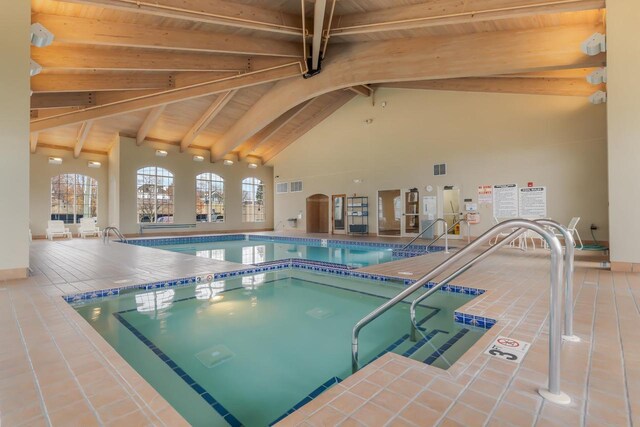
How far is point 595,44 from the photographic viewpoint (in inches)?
176

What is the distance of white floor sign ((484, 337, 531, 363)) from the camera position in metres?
1.82

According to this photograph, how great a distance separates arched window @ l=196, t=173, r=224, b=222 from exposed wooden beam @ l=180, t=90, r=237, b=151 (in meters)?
1.58

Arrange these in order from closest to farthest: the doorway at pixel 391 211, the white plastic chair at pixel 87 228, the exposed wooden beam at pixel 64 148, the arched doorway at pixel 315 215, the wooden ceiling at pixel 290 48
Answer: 1. the wooden ceiling at pixel 290 48
2. the exposed wooden beam at pixel 64 148
3. the white plastic chair at pixel 87 228
4. the doorway at pixel 391 211
5. the arched doorway at pixel 315 215

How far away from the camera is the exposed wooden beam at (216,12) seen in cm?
434

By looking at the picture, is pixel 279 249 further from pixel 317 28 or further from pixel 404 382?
pixel 404 382

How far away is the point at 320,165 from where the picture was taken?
13.0 meters

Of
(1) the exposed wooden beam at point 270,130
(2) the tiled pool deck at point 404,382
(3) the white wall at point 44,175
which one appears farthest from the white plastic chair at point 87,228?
(2) the tiled pool deck at point 404,382

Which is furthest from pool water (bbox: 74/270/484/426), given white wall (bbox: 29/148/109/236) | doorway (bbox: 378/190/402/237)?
white wall (bbox: 29/148/109/236)

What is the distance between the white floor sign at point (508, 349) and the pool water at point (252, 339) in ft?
1.28

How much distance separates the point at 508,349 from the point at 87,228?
13.3 meters

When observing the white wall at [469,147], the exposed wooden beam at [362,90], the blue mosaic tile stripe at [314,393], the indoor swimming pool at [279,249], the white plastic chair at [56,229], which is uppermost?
the exposed wooden beam at [362,90]

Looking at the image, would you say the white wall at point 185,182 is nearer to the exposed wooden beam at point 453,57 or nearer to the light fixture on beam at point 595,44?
the exposed wooden beam at point 453,57

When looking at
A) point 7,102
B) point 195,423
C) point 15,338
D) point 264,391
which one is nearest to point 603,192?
point 264,391

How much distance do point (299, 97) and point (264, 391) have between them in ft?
24.7
